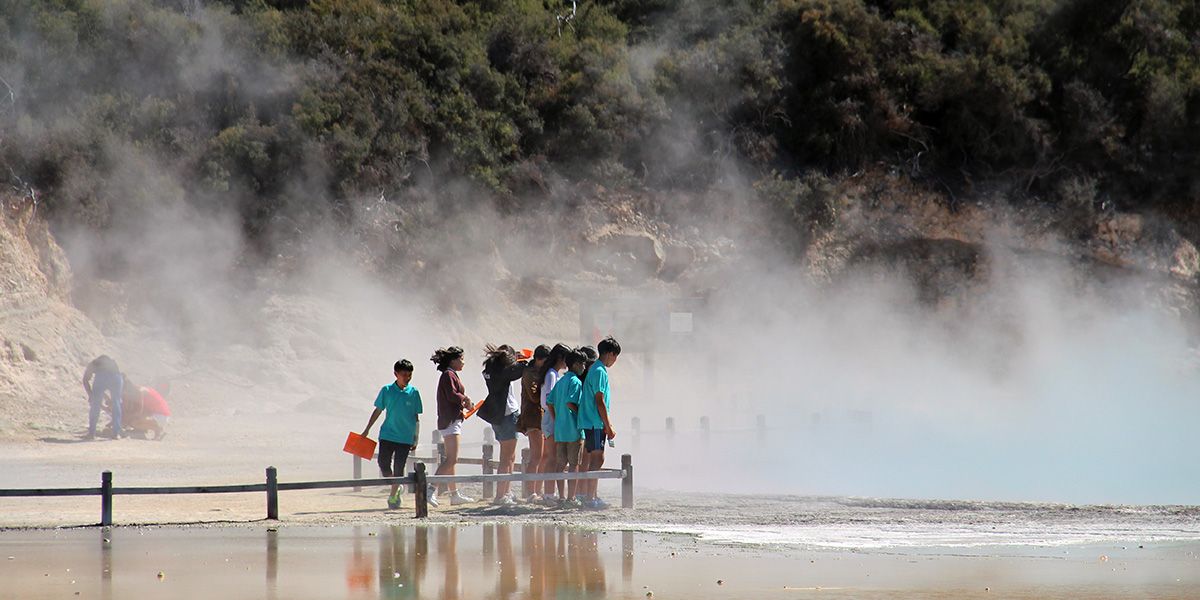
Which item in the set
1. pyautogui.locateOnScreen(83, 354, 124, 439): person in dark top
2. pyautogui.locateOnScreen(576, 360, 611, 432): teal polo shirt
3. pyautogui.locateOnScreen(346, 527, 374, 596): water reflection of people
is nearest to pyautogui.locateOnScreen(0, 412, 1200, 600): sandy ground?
pyautogui.locateOnScreen(346, 527, 374, 596): water reflection of people

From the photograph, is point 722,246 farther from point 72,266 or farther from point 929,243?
point 72,266

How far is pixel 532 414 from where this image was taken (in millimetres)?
13688

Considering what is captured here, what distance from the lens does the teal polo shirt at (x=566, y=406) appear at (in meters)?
12.8

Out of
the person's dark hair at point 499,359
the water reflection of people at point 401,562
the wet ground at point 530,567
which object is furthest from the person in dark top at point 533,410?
the water reflection of people at point 401,562

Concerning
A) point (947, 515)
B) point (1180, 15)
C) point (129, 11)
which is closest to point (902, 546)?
point (947, 515)

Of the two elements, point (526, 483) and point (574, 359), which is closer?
point (574, 359)

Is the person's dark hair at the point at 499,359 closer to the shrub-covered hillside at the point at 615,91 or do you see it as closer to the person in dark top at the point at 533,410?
the person in dark top at the point at 533,410

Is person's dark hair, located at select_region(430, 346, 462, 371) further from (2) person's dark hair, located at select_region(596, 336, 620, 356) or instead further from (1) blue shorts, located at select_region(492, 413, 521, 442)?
(2) person's dark hair, located at select_region(596, 336, 620, 356)

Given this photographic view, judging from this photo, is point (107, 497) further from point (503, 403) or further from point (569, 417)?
point (569, 417)

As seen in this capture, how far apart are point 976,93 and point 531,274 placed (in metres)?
13.0

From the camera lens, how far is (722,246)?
1358 inches

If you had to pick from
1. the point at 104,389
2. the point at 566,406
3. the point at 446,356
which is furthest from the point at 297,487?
the point at 104,389

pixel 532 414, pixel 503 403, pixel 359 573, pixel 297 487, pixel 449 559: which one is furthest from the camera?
pixel 532 414

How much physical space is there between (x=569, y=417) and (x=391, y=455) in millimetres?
1806
